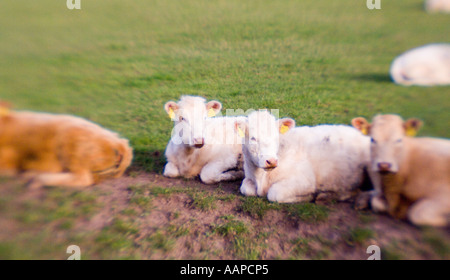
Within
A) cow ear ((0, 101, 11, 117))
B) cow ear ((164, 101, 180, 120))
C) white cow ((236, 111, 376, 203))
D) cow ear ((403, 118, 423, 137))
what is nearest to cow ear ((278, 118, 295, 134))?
white cow ((236, 111, 376, 203))

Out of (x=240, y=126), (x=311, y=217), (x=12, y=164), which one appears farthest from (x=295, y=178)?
(x=12, y=164)

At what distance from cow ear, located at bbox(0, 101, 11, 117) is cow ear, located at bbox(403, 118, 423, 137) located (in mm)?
4457

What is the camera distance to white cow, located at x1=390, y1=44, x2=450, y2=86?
4.43 m

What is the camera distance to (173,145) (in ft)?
18.2

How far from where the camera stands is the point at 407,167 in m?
3.28

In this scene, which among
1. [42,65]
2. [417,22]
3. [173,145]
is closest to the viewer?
[42,65]

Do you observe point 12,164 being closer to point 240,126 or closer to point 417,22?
point 240,126

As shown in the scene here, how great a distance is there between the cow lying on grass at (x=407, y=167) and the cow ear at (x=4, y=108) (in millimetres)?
4124

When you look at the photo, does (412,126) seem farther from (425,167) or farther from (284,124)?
(284,124)

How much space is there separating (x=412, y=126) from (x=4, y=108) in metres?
4.54

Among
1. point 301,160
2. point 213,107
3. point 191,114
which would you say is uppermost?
point 213,107

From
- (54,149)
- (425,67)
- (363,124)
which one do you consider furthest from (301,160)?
(54,149)

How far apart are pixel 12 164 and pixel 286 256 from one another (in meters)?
3.21

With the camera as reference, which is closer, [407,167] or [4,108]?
[4,108]
